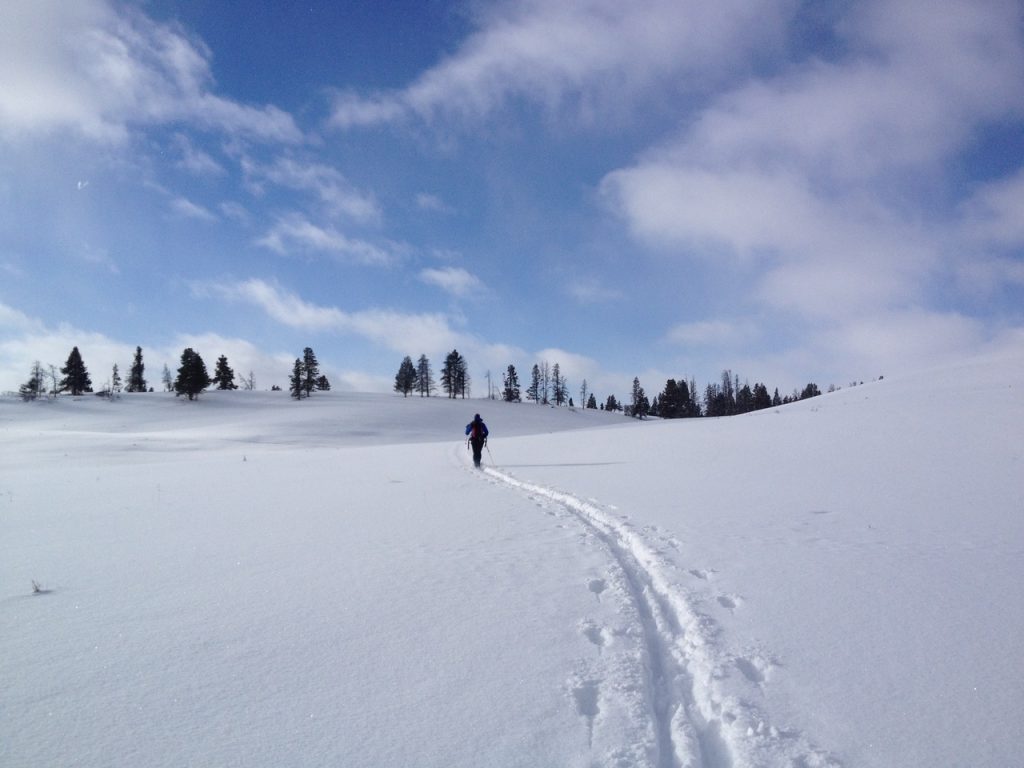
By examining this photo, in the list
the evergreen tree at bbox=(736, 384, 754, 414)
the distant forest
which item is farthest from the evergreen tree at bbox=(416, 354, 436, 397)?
the evergreen tree at bbox=(736, 384, 754, 414)

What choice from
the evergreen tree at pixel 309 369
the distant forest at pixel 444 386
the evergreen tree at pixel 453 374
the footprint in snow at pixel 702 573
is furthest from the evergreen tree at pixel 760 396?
the footprint in snow at pixel 702 573

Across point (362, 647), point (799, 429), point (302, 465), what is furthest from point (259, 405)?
point (362, 647)

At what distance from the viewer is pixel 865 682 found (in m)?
3.67

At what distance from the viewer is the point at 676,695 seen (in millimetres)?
3594

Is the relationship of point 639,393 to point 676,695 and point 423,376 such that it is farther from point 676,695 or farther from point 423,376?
point 676,695

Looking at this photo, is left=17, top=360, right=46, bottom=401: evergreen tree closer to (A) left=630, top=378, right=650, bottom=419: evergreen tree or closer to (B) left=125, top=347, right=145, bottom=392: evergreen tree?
(B) left=125, top=347, right=145, bottom=392: evergreen tree

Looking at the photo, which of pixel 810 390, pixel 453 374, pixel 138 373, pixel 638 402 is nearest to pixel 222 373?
pixel 138 373

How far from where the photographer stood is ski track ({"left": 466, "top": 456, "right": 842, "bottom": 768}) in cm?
297

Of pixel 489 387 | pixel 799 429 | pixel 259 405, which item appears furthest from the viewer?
pixel 489 387

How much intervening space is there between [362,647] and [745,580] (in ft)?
13.6

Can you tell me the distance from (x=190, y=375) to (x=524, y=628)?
82845 millimetres

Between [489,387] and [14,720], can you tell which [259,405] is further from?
[14,720]

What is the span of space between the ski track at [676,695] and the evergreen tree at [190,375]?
82102mm

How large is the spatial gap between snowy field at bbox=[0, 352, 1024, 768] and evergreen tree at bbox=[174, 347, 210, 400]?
7128cm
